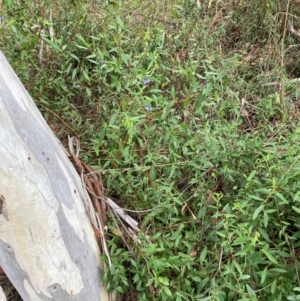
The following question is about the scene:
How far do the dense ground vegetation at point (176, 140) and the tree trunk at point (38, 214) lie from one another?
0.17 metres

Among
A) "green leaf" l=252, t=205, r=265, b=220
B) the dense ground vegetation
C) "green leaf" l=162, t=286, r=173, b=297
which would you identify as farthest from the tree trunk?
"green leaf" l=252, t=205, r=265, b=220

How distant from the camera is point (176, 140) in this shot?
1.84 m

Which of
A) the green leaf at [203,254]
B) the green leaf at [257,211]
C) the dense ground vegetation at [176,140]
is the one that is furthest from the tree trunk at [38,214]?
the green leaf at [257,211]

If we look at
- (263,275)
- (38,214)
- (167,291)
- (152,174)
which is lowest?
(167,291)

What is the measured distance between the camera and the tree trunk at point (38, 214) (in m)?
1.27

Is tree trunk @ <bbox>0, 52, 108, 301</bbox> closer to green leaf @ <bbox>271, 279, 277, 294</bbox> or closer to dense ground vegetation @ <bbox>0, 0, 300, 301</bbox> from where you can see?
dense ground vegetation @ <bbox>0, 0, 300, 301</bbox>

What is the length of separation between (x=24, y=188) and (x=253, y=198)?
34.9 inches

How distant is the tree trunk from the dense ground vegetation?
17 centimetres

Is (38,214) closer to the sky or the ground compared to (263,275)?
closer to the sky

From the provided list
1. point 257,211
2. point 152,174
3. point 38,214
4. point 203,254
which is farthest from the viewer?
point 152,174

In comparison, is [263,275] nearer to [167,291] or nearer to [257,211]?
[257,211]

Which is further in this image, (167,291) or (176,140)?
(176,140)

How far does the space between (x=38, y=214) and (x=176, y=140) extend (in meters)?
0.75


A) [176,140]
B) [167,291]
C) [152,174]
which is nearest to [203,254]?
[167,291]
